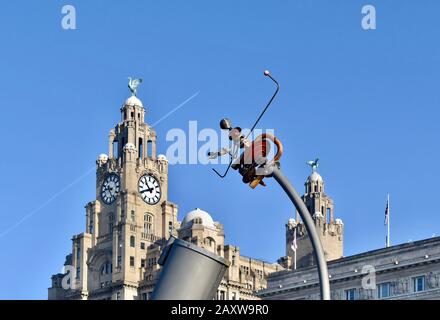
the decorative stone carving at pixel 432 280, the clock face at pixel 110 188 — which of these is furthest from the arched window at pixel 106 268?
the decorative stone carving at pixel 432 280

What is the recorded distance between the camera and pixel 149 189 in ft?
597

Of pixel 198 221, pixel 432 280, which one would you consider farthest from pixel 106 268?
pixel 432 280

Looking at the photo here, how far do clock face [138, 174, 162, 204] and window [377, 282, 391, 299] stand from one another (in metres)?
83.0

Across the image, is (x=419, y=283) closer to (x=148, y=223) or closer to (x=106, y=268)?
(x=148, y=223)

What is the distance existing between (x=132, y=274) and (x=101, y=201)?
57.3 feet

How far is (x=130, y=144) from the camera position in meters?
180

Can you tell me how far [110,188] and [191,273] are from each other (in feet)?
550

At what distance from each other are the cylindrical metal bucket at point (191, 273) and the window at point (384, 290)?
87.2 m

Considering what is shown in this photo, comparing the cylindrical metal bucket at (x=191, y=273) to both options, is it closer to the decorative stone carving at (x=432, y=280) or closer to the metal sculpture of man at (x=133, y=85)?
the decorative stone carving at (x=432, y=280)

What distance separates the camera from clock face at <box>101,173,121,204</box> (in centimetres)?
18000

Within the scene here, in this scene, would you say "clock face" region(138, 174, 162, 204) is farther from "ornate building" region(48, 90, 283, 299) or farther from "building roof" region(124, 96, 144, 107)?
"building roof" region(124, 96, 144, 107)

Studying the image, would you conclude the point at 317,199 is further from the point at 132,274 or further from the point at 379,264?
the point at 379,264

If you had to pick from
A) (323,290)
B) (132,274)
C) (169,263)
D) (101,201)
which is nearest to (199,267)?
(169,263)
